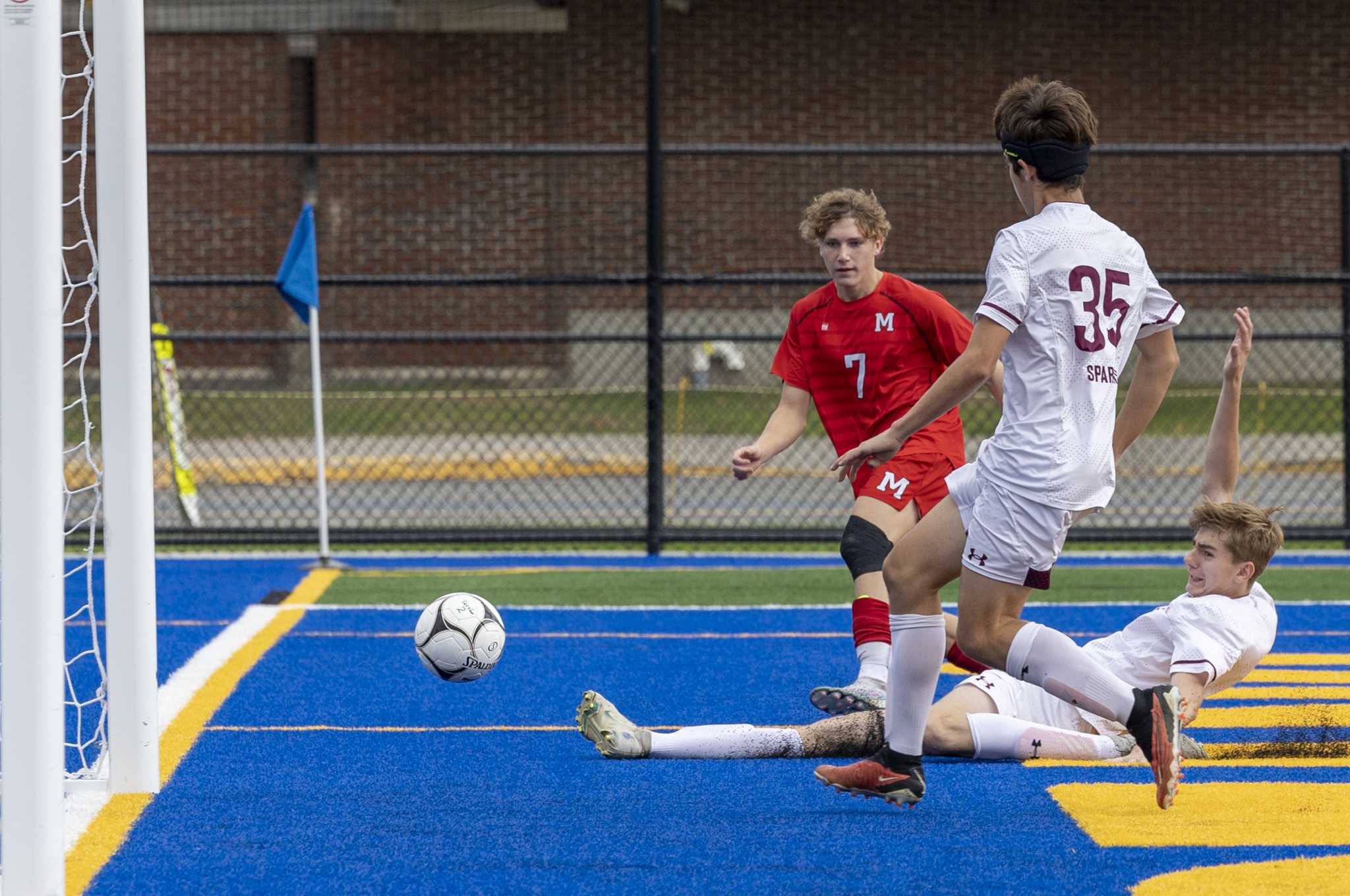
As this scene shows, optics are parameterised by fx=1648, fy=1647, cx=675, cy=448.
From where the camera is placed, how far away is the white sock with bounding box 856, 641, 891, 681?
233 inches

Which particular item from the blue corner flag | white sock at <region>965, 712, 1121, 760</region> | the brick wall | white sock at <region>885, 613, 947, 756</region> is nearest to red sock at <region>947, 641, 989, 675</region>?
white sock at <region>965, 712, 1121, 760</region>

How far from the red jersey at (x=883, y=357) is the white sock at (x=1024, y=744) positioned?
1433 millimetres

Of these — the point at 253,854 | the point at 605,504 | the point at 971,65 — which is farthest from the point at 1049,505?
the point at 971,65

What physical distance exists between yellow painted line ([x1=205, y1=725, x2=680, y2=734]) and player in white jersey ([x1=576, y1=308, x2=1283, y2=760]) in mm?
430

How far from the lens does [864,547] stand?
608cm

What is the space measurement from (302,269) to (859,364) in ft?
15.8

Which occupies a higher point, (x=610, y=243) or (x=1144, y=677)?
(x=610, y=243)

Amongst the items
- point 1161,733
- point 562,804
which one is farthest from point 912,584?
point 562,804

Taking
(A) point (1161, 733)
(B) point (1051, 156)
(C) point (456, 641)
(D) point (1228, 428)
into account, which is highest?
(B) point (1051, 156)

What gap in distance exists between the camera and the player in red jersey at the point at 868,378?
240 inches

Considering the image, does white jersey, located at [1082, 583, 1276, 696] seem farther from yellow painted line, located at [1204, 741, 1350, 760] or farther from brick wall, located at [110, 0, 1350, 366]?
brick wall, located at [110, 0, 1350, 366]

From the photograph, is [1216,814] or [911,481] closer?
[1216,814]

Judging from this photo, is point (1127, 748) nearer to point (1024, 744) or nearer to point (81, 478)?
point (1024, 744)

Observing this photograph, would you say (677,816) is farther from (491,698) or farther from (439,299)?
(439,299)
